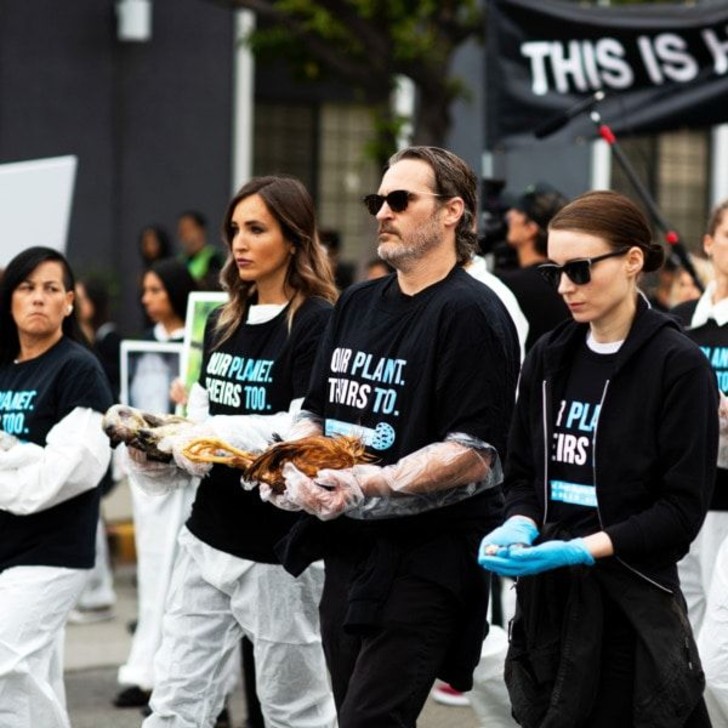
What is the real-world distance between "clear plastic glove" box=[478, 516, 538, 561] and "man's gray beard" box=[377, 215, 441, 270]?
33.1 inches

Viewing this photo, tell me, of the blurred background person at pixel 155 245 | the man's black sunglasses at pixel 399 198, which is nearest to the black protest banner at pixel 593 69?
the blurred background person at pixel 155 245

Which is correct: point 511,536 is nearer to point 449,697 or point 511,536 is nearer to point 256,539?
point 256,539

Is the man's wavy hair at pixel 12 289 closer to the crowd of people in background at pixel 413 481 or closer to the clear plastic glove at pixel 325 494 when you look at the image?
the crowd of people in background at pixel 413 481

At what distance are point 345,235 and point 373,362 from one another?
13.2 meters

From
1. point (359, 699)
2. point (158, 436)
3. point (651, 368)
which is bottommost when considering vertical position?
point (359, 699)

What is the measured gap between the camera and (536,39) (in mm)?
9305

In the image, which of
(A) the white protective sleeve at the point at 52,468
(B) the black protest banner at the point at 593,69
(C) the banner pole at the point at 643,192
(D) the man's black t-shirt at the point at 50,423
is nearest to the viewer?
(A) the white protective sleeve at the point at 52,468

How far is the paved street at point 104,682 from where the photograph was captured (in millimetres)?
7512

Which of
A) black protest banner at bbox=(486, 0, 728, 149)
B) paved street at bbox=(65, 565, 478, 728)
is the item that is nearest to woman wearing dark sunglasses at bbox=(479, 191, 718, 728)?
paved street at bbox=(65, 565, 478, 728)

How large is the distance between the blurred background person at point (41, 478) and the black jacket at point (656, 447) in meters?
2.33

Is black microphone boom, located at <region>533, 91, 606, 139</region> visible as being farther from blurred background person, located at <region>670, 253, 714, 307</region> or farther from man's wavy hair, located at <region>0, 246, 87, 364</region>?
man's wavy hair, located at <region>0, 246, 87, 364</region>

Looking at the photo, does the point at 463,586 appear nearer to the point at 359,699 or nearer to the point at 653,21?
the point at 359,699

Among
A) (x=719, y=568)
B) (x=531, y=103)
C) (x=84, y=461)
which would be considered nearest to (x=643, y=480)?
(x=719, y=568)

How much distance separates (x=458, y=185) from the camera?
16.6 ft
